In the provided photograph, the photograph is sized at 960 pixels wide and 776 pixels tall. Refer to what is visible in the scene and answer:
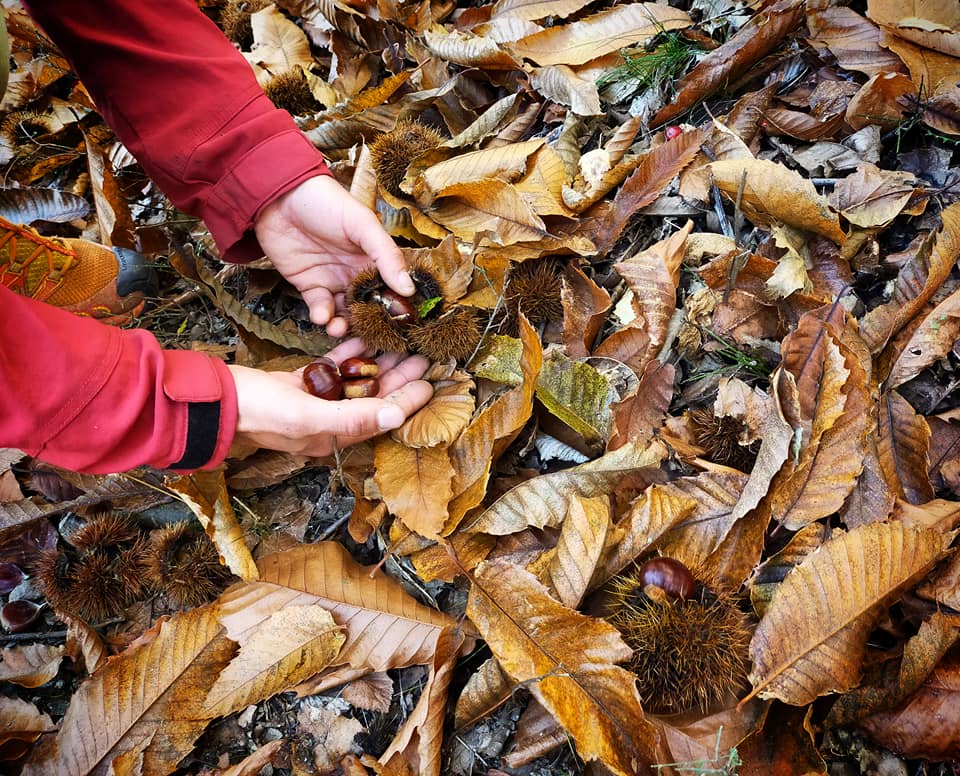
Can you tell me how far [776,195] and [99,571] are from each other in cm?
183

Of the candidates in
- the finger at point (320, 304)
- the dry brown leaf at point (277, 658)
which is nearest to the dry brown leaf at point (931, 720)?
the dry brown leaf at point (277, 658)

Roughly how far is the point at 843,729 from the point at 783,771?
0.14 m

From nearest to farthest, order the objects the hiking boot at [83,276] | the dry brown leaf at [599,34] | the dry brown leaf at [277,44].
Answer: the dry brown leaf at [599,34], the hiking boot at [83,276], the dry brown leaf at [277,44]

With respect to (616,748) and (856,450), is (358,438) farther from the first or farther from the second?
(856,450)

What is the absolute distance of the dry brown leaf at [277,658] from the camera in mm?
1326

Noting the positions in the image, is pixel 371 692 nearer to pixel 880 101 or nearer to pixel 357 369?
pixel 357 369

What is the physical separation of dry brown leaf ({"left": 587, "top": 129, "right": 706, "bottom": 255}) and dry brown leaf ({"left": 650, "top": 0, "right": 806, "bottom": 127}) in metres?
0.22

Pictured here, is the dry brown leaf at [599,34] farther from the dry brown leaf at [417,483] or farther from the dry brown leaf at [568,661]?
the dry brown leaf at [568,661]

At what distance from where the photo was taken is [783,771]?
1.05 meters

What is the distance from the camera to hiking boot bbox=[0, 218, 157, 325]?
212 cm

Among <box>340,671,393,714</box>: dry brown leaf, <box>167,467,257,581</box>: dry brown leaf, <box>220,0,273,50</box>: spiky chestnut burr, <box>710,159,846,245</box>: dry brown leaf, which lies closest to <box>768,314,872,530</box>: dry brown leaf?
<box>710,159,846,245</box>: dry brown leaf

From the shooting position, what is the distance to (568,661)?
3.66 feet

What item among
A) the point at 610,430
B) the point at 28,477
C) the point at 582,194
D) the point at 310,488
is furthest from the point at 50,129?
the point at 610,430

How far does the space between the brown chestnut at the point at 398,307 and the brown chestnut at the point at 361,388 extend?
0.52ft
